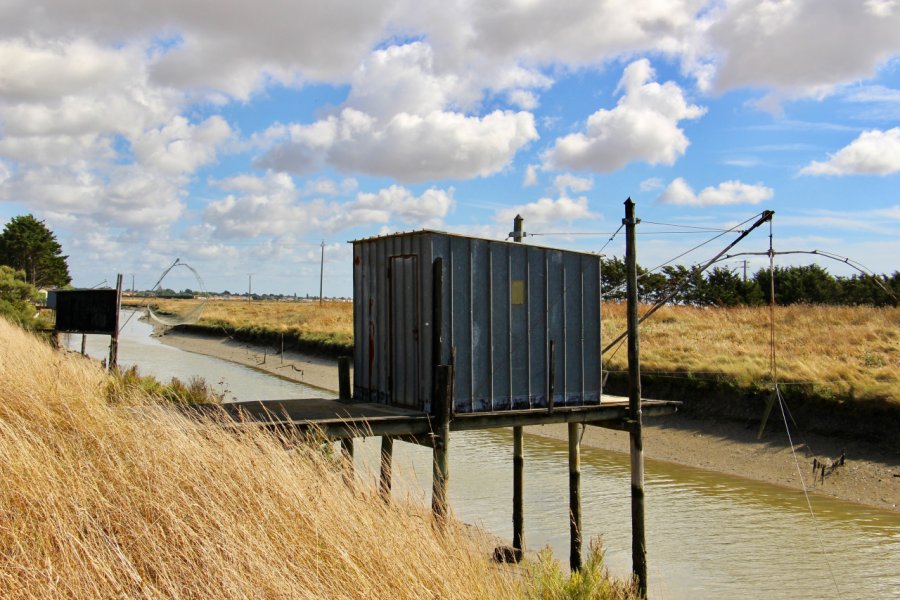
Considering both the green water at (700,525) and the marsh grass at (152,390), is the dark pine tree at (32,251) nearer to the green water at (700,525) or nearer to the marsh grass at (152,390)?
the marsh grass at (152,390)

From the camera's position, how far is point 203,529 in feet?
17.5

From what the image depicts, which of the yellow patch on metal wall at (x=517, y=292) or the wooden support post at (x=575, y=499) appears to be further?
the wooden support post at (x=575, y=499)

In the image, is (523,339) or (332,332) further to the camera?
(332,332)

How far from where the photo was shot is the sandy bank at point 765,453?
1617cm

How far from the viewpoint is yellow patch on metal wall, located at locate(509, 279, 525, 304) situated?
10.4m

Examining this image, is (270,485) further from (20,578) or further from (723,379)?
(723,379)

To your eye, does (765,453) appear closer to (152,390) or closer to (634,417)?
(634,417)

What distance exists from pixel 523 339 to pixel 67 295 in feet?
56.8

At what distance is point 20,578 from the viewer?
4797 mm

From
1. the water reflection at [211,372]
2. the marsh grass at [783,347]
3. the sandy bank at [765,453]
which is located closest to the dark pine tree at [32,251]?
the water reflection at [211,372]

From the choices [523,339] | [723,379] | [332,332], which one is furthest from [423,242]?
[332,332]

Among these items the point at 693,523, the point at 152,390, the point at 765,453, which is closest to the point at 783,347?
the point at 765,453

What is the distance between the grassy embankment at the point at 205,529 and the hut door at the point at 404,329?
3154 millimetres

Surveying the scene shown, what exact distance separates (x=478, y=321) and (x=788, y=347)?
66.7 feet
